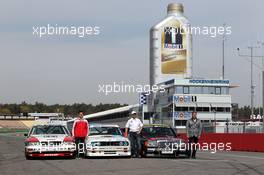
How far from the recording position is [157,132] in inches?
802

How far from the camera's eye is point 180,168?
Result: 14.7 m

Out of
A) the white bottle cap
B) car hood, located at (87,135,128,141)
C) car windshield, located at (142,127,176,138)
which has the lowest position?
car hood, located at (87,135,128,141)

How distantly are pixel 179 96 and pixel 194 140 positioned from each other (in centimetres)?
6847

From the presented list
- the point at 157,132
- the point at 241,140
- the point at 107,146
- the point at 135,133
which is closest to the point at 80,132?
the point at 107,146

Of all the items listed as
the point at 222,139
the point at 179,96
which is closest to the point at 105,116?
the point at 179,96

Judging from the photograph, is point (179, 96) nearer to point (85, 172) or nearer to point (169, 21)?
point (169, 21)

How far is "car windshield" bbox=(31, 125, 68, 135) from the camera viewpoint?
19641 millimetres

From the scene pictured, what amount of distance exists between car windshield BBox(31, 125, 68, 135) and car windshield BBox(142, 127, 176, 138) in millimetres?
2830

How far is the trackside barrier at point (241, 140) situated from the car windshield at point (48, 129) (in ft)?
36.6

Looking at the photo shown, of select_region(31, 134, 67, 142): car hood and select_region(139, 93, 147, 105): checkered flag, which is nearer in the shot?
select_region(31, 134, 67, 142): car hood

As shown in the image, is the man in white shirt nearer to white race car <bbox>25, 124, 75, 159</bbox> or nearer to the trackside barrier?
white race car <bbox>25, 124, 75, 159</bbox>

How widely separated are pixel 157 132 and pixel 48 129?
3.75 meters

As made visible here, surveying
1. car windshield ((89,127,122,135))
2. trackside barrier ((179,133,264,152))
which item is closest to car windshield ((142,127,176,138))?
car windshield ((89,127,122,135))

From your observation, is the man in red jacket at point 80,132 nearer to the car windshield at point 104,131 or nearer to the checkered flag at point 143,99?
the car windshield at point 104,131
